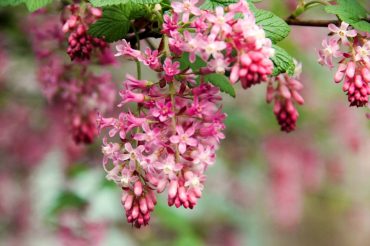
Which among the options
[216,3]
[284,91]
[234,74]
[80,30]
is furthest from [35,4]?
[284,91]

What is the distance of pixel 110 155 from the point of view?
1179mm

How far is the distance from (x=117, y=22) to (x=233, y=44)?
0.97 ft

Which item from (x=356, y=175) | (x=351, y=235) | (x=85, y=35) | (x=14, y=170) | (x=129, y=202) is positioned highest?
(x=85, y=35)

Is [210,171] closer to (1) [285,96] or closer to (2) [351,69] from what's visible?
(1) [285,96]

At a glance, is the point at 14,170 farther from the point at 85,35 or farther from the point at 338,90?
the point at 85,35

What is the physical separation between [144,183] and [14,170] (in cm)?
225

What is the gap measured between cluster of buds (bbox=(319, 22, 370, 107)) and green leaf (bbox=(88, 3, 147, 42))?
1.11 ft

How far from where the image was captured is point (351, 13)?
1.24 metres

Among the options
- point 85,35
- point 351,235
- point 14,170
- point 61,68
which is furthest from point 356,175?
point 85,35

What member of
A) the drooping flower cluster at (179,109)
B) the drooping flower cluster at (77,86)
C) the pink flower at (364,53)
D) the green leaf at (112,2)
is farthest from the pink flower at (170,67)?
the drooping flower cluster at (77,86)

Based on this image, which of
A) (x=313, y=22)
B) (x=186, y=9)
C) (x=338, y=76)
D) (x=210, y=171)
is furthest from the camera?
(x=210, y=171)

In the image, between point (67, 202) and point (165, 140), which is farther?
point (67, 202)

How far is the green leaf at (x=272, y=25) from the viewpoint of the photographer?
1.18 m

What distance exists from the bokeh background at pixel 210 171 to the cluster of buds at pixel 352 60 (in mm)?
1121
